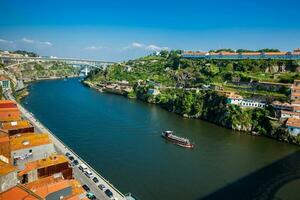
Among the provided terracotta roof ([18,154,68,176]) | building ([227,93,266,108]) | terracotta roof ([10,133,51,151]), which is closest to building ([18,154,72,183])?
terracotta roof ([18,154,68,176])

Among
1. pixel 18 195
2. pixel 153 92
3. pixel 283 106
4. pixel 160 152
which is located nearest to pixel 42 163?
pixel 18 195

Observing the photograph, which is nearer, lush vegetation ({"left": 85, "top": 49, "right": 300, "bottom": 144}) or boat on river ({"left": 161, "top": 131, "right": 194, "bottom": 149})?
boat on river ({"left": 161, "top": 131, "right": 194, "bottom": 149})

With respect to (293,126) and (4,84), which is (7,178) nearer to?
(293,126)

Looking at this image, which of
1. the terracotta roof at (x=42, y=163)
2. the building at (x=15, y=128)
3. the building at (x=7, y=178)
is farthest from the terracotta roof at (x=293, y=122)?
the building at (x=7, y=178)

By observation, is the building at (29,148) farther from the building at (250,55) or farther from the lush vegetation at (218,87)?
the building at (250,55)

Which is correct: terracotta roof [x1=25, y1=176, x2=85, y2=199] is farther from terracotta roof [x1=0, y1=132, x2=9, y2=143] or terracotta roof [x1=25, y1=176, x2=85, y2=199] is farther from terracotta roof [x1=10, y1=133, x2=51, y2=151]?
terracotta roof [x1=0, y1=132, x2=9, y2=143]

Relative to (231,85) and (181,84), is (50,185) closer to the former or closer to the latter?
(231,85)
